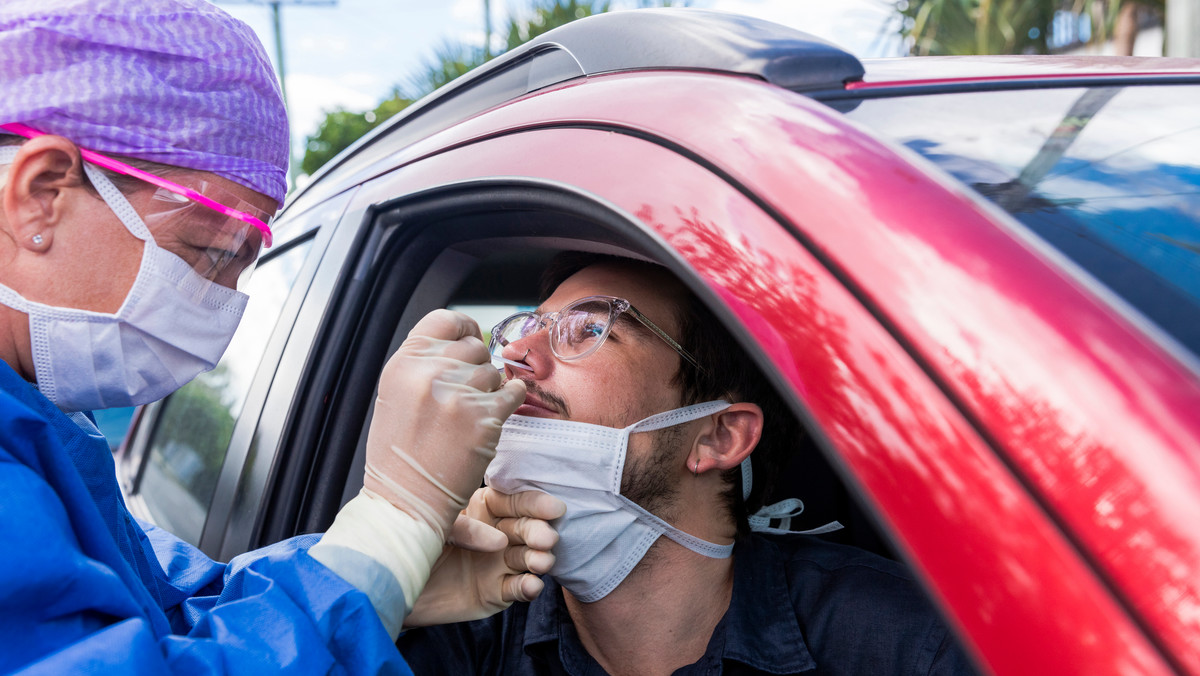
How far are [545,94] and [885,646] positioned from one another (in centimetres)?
126

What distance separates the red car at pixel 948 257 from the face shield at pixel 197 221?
0.33 m

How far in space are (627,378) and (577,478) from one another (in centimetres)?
27

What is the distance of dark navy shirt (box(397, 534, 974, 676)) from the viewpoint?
1687 millimetres

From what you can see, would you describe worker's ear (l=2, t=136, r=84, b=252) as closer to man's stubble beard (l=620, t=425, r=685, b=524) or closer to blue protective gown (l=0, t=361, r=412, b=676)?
Result: blue protective gown (l=0, t=361, r=412, b=676)

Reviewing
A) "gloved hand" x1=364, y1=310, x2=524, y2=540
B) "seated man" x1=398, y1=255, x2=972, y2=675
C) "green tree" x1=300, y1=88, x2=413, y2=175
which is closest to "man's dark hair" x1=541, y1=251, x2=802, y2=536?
"seated man" x1=398, y1=255, x2=972, y2=675

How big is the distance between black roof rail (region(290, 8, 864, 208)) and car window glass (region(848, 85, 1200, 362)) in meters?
0.11

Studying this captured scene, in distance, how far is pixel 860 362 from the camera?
75 centimetres

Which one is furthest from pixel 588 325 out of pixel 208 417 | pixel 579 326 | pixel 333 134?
pixel 333 134

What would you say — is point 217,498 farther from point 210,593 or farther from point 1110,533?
point 1110,533

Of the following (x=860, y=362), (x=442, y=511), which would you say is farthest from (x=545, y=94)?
(x=860, y=362)

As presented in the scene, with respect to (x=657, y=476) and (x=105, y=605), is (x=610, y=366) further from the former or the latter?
(x=105, y=605)

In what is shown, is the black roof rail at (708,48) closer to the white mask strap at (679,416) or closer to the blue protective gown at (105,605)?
the white mask strap at (679,416)

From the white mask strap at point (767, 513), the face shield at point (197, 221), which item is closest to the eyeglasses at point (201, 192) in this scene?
the face shield at point (197, 221)

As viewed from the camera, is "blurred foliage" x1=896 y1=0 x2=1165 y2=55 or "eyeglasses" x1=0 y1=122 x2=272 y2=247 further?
"blurred foliage" x1=896 y1=0 x2=1165 y2=55
